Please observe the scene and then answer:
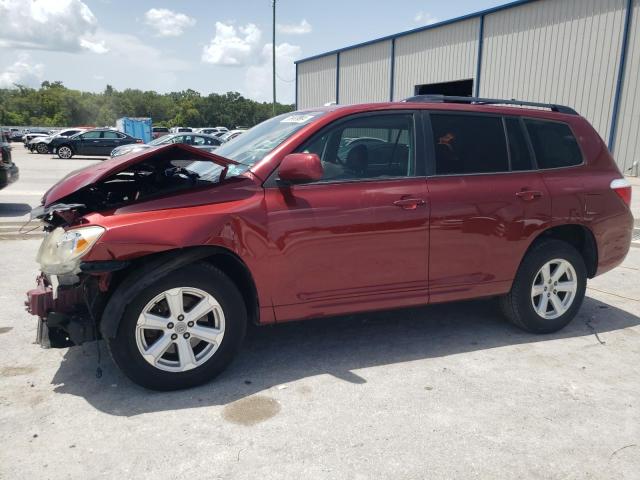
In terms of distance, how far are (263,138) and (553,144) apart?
93.9 inches

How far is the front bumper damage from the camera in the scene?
3.15 m

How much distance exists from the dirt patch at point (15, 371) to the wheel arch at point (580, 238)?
3.85 metres

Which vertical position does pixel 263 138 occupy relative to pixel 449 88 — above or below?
below

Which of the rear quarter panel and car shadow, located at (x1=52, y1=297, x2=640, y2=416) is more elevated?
the rear quarter panel

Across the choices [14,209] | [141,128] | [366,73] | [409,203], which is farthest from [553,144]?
[141,128]

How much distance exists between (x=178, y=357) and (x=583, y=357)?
292 centimetres

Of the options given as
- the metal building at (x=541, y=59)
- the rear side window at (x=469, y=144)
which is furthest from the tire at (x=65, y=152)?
the rear side window at (x=469, y=144)

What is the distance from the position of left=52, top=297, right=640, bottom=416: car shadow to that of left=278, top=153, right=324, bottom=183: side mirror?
1324mm

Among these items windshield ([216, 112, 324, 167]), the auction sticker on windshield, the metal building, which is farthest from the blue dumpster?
the auction sticker on windshield

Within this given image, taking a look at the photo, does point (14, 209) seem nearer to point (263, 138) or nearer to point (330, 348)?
point (263, 138)

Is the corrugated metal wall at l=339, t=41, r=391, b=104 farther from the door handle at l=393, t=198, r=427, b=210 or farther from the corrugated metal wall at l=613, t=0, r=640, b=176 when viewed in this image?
the door handle at l=393, t=198, r=427, b=210

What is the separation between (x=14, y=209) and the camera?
10.0 m

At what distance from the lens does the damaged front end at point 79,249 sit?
299 cm

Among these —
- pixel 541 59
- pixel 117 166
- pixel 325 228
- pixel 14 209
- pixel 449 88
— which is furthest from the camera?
pixel 449 88
